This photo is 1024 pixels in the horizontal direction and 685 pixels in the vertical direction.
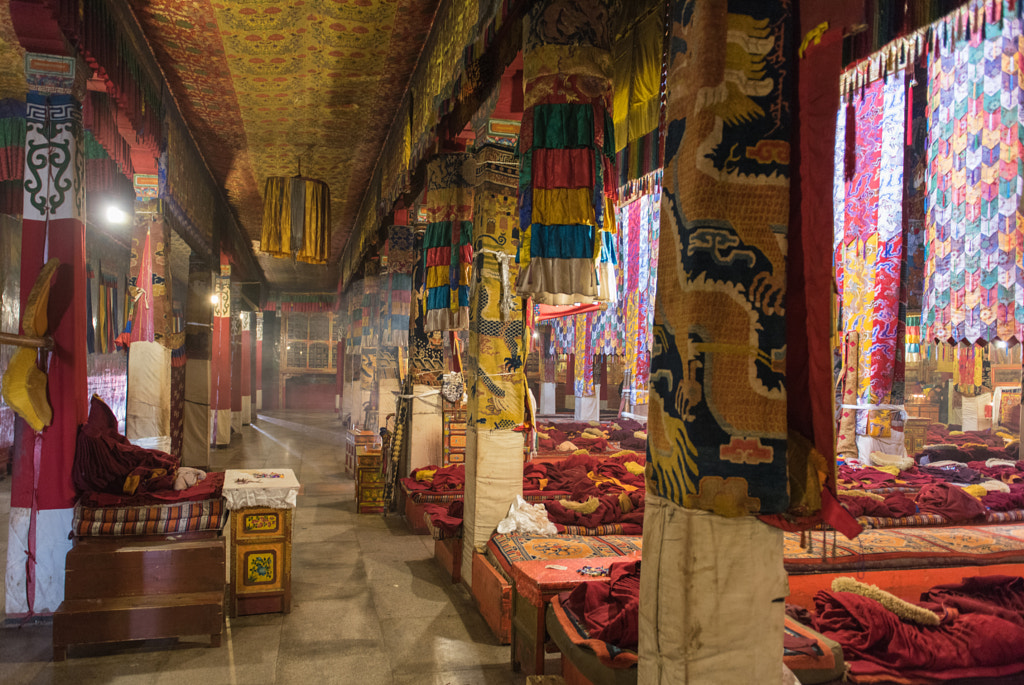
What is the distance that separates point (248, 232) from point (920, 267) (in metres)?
12.2

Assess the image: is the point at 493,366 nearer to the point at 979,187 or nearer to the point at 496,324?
the point at 496,324

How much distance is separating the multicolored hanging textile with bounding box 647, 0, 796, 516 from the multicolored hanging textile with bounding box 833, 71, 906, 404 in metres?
5.55

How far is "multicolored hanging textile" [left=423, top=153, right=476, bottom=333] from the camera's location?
5.69 meters

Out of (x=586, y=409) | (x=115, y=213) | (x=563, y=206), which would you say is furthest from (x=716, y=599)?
(x=586, y=409)

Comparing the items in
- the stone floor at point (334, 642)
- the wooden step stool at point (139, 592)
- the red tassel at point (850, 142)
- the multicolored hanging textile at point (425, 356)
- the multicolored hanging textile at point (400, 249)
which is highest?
the red tassel at point (850, 142)

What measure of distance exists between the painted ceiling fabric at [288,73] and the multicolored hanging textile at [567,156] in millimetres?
2267

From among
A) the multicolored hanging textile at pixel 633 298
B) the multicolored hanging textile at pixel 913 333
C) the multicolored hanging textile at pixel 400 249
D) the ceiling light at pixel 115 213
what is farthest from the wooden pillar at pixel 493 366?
the multicolored hanging textile at pixel 913 333

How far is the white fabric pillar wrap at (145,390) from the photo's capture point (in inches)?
281

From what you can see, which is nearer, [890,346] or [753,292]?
[753,292]

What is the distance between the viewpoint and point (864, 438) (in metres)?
6.97

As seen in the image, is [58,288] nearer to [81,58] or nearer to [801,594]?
[81,58]

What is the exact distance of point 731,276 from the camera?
5.48 ft

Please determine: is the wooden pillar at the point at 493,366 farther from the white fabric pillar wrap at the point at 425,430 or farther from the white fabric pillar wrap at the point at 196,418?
the white fabric pillar wrap at the point at 196,418

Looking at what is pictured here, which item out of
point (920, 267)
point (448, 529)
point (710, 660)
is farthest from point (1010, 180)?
point (710, 660)
